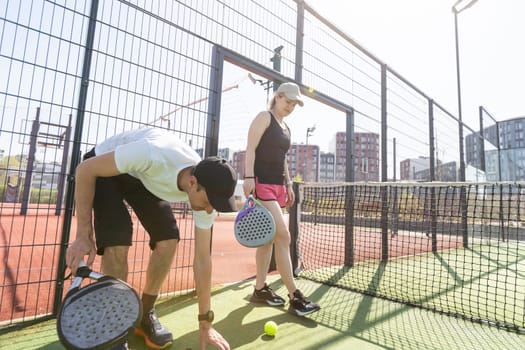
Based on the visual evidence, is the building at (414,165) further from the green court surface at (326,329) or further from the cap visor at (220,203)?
the cap visor at (220,203)

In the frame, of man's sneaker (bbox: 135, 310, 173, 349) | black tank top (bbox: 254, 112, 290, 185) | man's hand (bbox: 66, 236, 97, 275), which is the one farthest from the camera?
black tank top (bbox: 254, 112, 290, 185)

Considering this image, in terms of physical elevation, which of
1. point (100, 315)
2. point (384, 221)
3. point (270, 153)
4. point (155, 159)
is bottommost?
point (100, 315)

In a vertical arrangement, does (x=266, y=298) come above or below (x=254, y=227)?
below

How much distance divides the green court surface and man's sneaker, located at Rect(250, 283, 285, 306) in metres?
0.07

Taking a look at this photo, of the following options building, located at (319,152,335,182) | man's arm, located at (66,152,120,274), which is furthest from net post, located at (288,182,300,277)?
building, located at (319,152,335,182)

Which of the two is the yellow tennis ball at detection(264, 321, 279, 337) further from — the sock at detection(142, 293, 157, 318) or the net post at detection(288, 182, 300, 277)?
the net post at detection(288, 182, 300, 277)

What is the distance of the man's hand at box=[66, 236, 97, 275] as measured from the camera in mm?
1334

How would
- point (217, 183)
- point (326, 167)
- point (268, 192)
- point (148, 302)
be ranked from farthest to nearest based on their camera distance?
point (326, 167) → point (268, 192) → point (148, 302) → point (217, 183)

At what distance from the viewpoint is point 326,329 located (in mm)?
2254

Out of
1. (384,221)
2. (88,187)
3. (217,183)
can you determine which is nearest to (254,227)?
(217,183)

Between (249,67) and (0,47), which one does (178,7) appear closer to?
(249,67)

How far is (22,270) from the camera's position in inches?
154

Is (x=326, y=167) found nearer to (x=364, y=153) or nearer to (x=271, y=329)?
(x=364, y=153)

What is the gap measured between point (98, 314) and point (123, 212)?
0.73 m
